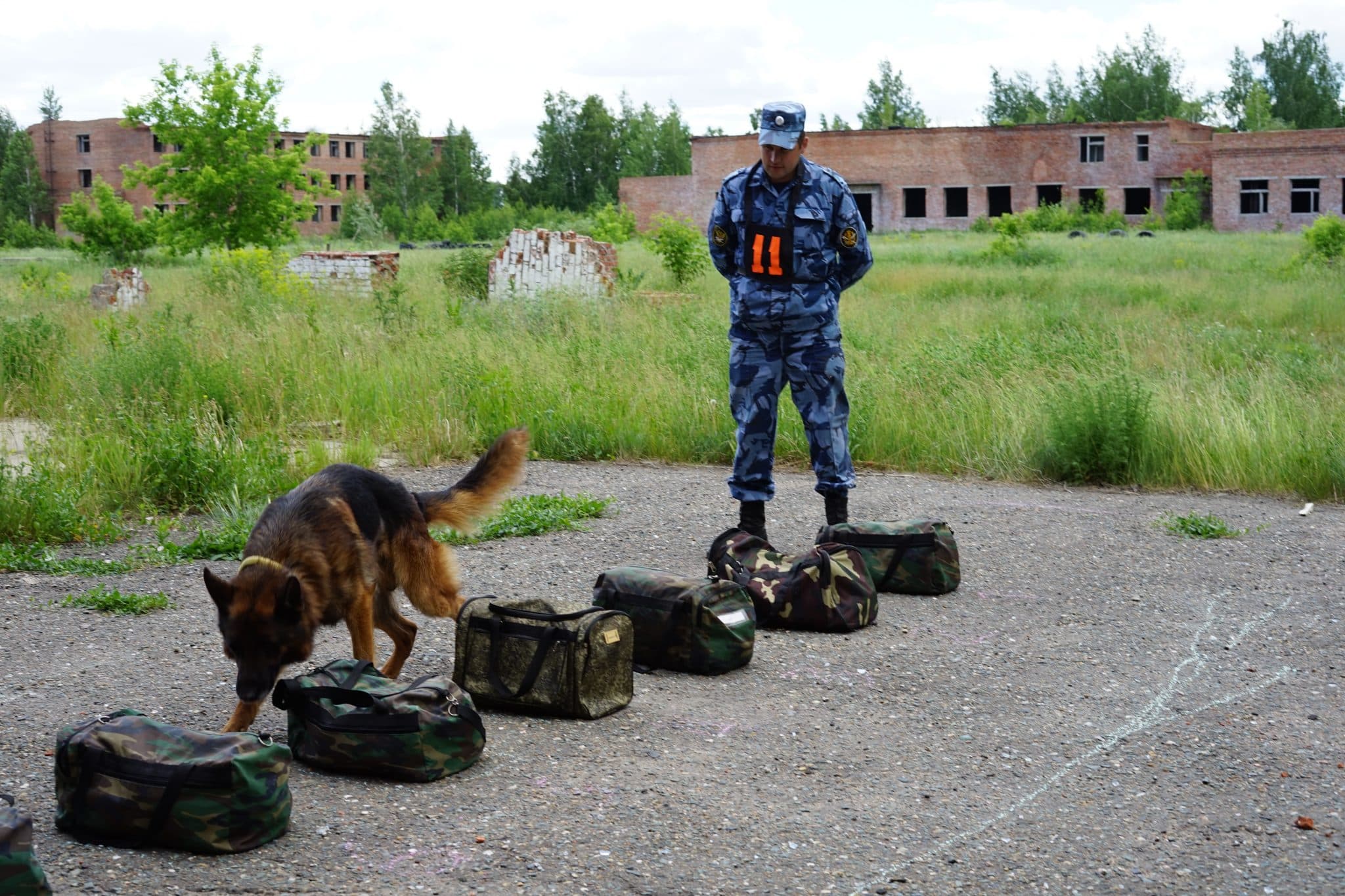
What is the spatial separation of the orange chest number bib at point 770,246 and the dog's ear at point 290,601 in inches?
127

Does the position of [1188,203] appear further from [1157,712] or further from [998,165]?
[1157,712]

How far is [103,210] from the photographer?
3609cm

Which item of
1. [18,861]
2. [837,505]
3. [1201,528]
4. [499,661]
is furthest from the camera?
[1201,528]

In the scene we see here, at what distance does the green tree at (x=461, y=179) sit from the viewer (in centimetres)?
8462

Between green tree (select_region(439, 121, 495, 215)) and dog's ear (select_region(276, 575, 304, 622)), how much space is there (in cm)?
8239

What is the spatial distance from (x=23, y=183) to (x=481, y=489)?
3235 inches

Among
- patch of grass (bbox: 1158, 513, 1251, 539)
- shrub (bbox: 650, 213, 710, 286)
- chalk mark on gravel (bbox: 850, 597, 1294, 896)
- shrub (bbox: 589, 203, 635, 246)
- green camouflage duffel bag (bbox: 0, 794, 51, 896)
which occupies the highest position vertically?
shrub (bbox: 589, 203, 635, 246)

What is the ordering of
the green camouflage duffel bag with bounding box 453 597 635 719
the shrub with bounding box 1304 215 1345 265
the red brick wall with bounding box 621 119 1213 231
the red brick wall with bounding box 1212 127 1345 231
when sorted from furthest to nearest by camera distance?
the red brick wall with bounding box 621 119 1213 231 → the red brick wall with bounding box 1212 127 1345 231 → the shrub with bounding box 1304 215 1345 265 → the green camouflage duffel bag with bounding box 453 597 635 719

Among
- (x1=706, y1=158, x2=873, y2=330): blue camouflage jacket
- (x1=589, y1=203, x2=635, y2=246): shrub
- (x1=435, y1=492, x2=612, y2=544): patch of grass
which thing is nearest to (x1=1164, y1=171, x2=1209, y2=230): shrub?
(x1=589, y1=203, x2=635, y2=246): shrub

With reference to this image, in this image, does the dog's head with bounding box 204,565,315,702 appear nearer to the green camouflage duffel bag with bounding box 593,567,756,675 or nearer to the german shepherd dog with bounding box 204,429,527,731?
the german shepherd dog with bounding box 204,429,527,731

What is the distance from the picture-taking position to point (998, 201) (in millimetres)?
54125

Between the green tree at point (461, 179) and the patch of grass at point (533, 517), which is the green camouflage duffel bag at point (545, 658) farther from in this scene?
the green tree at point (461, 179)

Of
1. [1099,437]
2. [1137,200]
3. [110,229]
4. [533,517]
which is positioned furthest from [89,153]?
[1099,437]

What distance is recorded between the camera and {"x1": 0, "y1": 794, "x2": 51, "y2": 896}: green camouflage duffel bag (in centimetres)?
265
